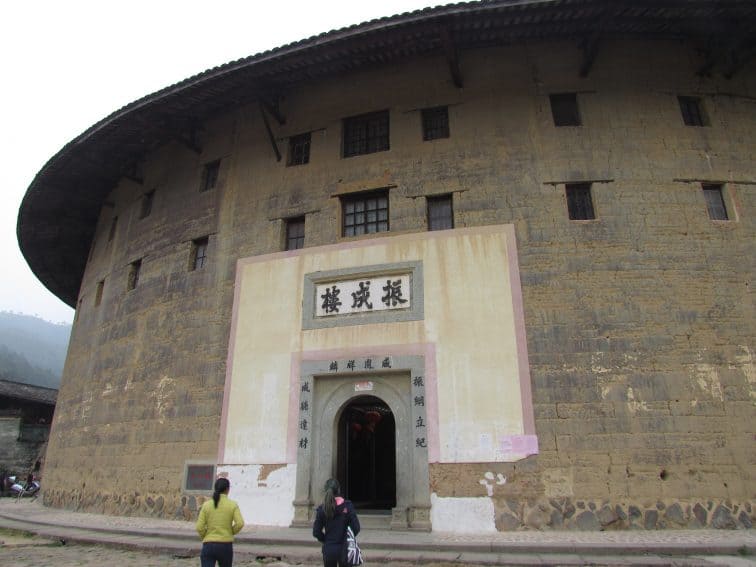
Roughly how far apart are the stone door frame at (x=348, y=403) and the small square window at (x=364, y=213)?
268 cm

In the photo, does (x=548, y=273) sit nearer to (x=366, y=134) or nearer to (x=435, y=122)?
(x=435, y=122)

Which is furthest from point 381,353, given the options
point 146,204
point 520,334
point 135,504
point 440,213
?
point 146,204

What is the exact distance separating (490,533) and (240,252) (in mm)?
7151

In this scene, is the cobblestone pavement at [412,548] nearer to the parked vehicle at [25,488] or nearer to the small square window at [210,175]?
the small square window at [210,175]

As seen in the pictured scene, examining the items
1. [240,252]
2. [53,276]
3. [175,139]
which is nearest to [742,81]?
[240,252]

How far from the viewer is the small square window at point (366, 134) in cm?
1131

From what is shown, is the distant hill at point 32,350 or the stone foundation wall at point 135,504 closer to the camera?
the stone foundation wall at point 135,504

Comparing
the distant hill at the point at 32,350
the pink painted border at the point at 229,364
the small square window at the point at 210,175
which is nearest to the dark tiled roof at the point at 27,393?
the distant hill at the point at 32,350

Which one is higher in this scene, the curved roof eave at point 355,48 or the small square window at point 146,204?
the curved roof eave at point 355,48

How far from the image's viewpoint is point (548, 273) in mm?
9398

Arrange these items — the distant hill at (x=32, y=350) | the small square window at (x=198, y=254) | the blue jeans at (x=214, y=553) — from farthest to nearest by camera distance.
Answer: the distant hill at (x=32, y=350) → the small square window at (x=198, y=254) → the blue jeans at (x=214, y=553)

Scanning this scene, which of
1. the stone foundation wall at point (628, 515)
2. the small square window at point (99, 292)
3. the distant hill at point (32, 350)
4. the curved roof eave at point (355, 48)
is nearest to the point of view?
the stone foundation wall at point (628, 515)

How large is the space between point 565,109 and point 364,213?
452 cm

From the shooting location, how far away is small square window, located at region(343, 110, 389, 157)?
11312 millimetres
